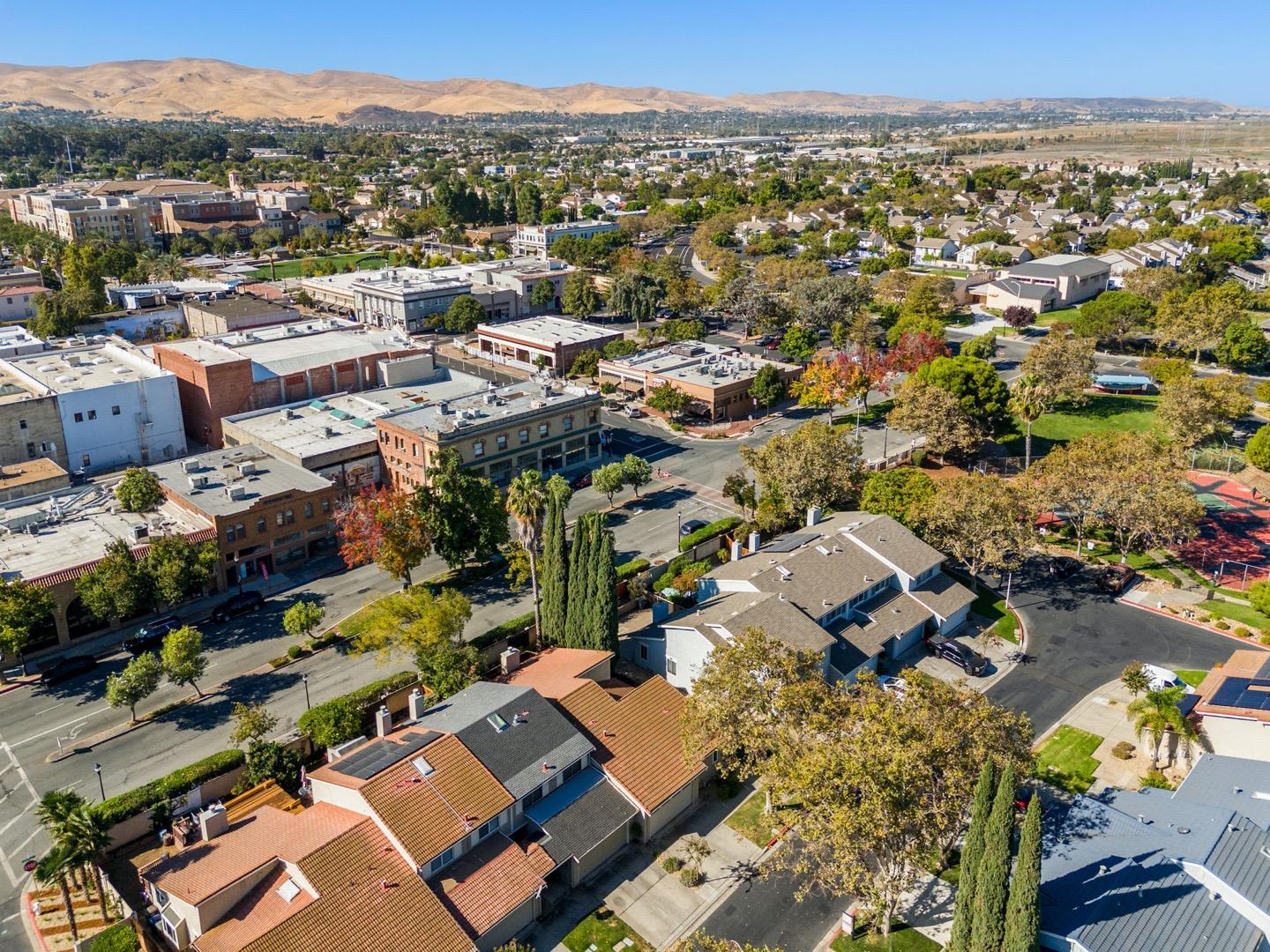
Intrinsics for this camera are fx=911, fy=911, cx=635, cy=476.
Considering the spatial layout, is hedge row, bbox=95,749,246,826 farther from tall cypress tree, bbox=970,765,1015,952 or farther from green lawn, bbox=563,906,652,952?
tall cypress tree, bbox=970,765,1015,952

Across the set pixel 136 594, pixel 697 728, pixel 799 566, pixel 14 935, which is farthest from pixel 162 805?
pixel 799 566

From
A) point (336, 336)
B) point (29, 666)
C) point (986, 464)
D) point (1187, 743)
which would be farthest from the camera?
Answer: point (336, 336)

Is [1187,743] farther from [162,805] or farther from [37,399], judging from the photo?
[37,399]

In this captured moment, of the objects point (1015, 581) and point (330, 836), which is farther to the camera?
point (1015, 581)

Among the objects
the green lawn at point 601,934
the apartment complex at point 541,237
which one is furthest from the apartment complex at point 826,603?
the apartment complex at point 541,237

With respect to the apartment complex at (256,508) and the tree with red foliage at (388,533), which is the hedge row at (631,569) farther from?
the apartment complex at (256,508)

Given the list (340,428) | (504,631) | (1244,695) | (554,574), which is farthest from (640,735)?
(340,428)
